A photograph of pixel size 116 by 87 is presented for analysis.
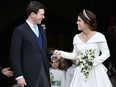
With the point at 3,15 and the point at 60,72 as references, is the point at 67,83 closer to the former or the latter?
the point at 60,72

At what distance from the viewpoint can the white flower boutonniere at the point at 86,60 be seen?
7652mm

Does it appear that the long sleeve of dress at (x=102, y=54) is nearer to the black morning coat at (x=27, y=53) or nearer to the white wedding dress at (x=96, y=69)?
the white wedding dress at (x=96, y=69)

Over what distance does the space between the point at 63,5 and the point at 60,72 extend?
14.5ft

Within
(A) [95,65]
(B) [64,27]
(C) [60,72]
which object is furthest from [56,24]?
(A) [95,65]

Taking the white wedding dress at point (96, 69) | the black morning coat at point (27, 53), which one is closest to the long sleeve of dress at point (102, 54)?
the white wedding dress at point (96, 69)

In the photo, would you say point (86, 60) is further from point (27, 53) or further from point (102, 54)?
point (27, 53)

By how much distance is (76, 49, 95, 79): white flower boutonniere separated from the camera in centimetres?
765

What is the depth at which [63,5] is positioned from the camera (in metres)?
13.3

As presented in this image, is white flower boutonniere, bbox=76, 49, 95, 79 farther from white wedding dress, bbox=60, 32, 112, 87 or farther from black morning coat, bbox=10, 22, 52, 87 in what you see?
black morning coat, bbox=10, 22, 52, 87

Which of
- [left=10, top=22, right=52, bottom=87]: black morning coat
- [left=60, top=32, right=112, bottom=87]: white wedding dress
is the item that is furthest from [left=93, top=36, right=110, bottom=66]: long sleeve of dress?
[left=10, top=22, right=52, bottom=87]: black morning coat

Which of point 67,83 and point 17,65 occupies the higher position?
point 17,65

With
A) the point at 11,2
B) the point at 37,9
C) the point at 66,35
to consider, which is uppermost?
the point at 37,9

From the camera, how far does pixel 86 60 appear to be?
7.67 meters

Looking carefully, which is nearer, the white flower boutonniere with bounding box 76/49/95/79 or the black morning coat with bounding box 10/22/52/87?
the black morning coat with bounding box 10/22/52/87
